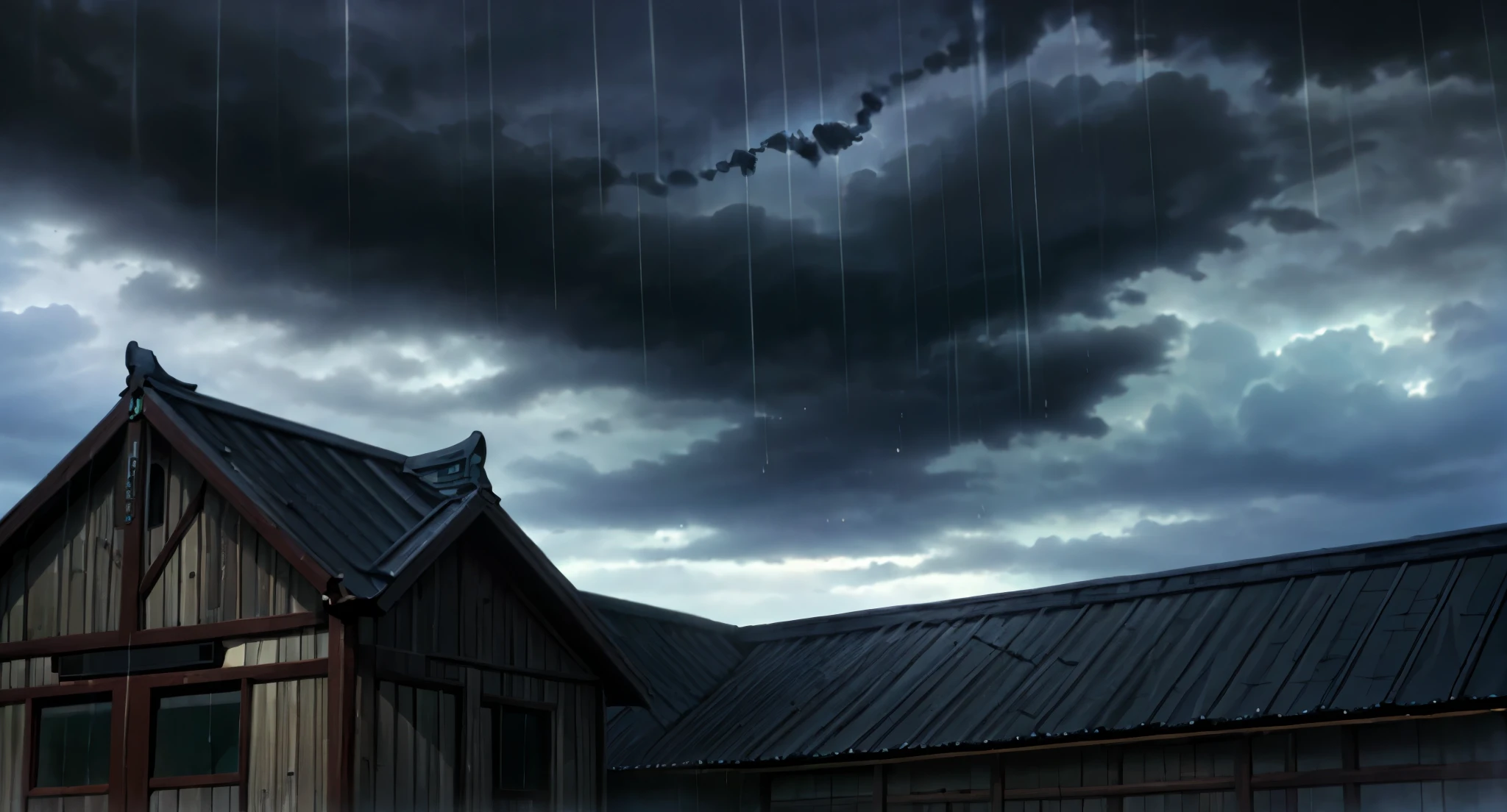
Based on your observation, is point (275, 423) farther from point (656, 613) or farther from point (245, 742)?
point (656, 613)

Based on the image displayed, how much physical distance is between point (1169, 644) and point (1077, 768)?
10.0 ft

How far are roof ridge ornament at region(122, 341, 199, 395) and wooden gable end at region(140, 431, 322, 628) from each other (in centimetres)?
70

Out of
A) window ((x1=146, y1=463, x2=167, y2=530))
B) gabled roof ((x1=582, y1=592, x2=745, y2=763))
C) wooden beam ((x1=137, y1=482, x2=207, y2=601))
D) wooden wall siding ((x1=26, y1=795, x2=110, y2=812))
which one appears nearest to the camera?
wooden wall siding ((x1=26, y1=795, x2=110, y2=812))

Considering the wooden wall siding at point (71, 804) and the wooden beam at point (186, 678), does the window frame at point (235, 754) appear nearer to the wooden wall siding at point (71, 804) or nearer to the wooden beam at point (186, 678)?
the wooden beam at point (186, 678)

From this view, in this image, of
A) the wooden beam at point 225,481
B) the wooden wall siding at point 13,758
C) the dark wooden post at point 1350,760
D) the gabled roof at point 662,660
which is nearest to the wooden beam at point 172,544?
the wooden beam at point 225,481

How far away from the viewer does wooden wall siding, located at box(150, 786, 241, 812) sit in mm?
17688

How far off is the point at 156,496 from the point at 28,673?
283 centimetres

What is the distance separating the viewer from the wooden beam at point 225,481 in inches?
687

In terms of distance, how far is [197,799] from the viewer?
1783cm

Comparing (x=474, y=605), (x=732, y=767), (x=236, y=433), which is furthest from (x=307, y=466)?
(x=732, y=767)

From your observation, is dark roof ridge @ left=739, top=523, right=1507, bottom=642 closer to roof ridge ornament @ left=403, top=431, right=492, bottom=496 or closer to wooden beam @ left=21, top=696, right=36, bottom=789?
roof ridge ornament @ left=403, top=431, right=492, bottom=496

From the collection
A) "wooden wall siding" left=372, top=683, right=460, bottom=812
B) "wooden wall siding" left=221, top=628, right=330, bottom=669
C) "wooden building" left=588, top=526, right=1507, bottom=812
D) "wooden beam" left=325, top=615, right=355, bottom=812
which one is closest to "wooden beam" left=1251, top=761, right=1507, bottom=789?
"wooden building" left=588, top=526, right=1507, bottom=812

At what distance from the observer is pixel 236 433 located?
19688 millimetres

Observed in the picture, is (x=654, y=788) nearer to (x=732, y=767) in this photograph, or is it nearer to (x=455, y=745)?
(x=732, y=767)
